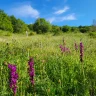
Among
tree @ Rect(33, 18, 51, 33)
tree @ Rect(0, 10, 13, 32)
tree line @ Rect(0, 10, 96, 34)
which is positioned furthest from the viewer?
tree @ Rect(33, 18, 51, 33)

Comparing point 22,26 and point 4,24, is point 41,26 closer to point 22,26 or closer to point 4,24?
point 22,26

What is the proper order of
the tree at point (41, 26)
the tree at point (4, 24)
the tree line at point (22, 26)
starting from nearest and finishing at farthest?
the tree at point (4, 24), the tree line at point (22, 26), the tree at point (41, 26)

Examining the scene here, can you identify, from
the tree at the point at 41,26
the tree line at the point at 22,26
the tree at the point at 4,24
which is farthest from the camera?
the tree at the point at 41,26

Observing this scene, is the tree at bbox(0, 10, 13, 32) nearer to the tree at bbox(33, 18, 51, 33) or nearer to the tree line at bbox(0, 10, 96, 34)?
the tree line at bbox(0, 10, 96, 34)

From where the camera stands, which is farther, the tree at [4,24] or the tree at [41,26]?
the tree at [41,26]

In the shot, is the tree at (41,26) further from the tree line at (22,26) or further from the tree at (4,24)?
the tree at (4,24)

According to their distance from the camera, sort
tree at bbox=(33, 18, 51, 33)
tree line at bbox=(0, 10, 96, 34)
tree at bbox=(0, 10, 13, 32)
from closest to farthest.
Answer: tree at bbox=(0, 10, 13, 32), tree line at bbox=(0, 10, 96, 34), tree at bbox=(33, 18, 51, 33)

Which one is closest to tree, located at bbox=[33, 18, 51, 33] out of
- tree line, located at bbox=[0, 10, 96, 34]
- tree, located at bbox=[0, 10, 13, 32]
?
tree line, located at bbox=[0, 10, 96, 34]

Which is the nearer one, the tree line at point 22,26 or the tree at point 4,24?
the tree at point 4,24

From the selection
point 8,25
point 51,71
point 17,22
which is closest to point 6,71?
point 51,71

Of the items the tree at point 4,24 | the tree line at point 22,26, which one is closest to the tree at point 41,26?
the tree line at point 22,26

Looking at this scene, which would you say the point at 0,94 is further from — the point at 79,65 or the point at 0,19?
the point at 0,19

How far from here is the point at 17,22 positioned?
68.6 m

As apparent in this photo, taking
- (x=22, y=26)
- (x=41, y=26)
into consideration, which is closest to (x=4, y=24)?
(x=22, y=26)
